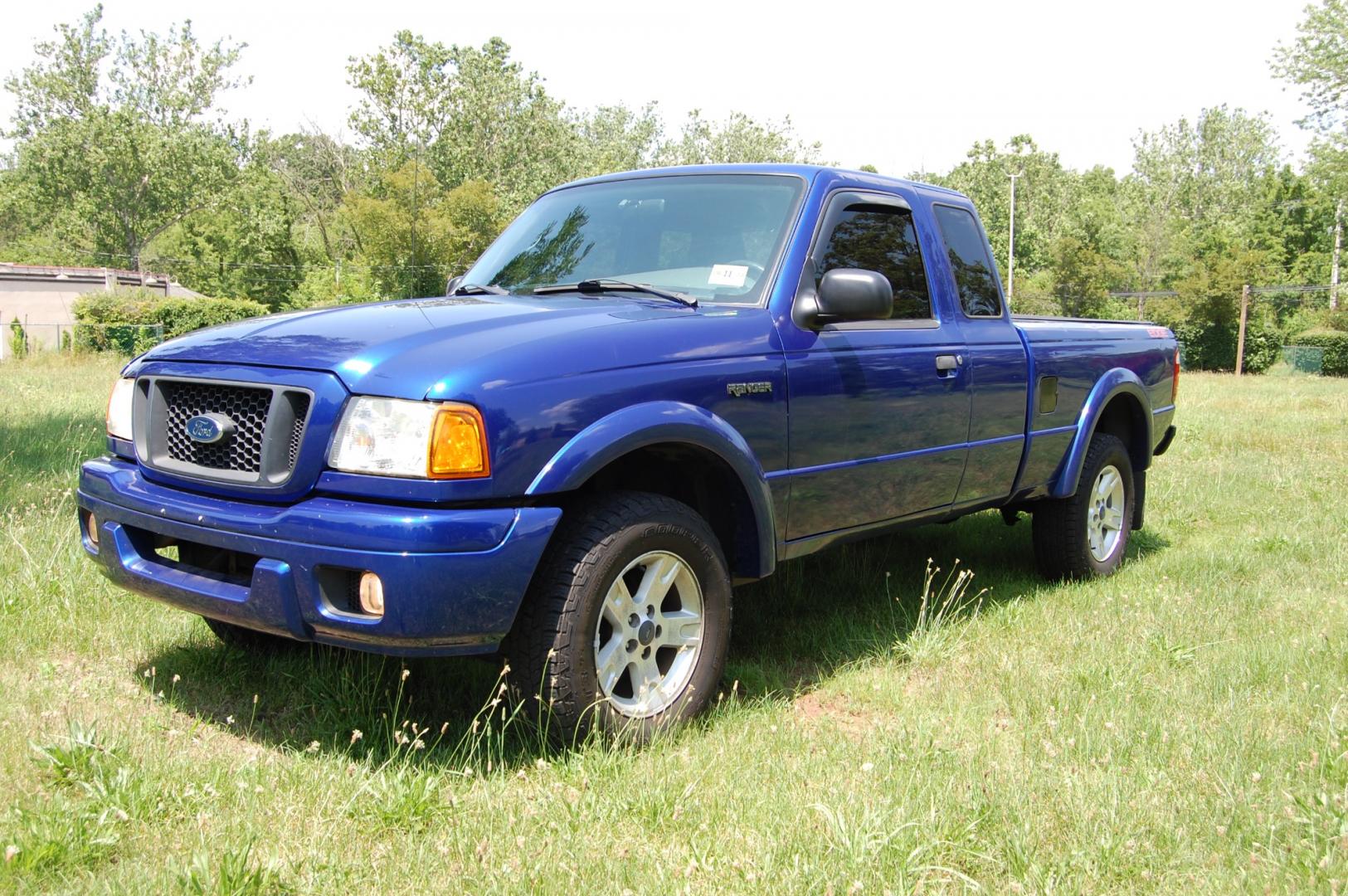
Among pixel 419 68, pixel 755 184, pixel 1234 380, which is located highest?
pixel 419 68

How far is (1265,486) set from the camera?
907 centimetres

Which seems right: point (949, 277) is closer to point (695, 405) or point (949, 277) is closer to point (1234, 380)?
point (695, 405)

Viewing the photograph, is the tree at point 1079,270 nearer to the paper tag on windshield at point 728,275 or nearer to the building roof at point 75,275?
the building roof at point 75,275

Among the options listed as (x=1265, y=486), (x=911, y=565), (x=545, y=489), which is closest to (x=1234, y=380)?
(x=1265, y=486)

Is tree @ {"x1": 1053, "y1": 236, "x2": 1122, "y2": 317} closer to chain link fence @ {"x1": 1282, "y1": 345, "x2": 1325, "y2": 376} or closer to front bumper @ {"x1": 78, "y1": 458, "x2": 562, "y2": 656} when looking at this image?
chain link fence @ {"x1": 1282, "y1": 345, "x2": 1325, "y2": 376}

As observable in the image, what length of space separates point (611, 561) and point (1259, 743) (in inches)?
85.0

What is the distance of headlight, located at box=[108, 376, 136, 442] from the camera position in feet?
12.5

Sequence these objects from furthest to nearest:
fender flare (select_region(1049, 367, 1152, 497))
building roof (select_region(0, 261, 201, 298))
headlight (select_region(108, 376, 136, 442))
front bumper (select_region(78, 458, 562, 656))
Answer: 1. building roof (select_region(0, 261, 201, 298))
2. fender flare (select_region(1049, 367, 1152, 497))
3. headlight (select_region(108, 376, 136, 442))
4. front bumper (select_region(78, 458, 562, 656))

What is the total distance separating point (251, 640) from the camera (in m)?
4.38

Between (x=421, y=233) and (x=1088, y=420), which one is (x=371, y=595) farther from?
(x=421, y=233)

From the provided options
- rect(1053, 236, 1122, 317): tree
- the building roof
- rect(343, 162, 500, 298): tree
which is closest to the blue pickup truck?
rect(343, 162, 500, 298): tree

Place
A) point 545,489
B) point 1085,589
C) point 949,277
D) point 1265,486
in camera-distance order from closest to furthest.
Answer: point 545,489
point 949,277
point 1085,589
point 1265,486

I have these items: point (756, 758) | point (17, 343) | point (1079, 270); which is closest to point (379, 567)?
point (756, 758)

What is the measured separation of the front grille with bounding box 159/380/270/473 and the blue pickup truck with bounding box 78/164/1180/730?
1 centimetres
